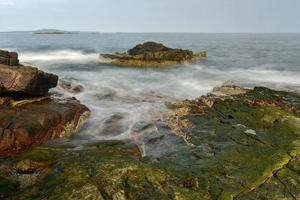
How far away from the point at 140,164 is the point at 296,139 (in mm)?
7043

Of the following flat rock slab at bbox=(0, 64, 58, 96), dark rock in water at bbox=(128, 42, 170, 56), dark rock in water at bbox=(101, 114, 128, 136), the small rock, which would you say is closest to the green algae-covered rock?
dark rock in water at bbox=(101, 114, 128, 136)

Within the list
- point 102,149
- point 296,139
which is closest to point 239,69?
point 296,139

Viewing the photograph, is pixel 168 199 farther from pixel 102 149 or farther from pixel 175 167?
pixel 102 149

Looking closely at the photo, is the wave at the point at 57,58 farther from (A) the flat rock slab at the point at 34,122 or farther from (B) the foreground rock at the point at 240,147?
(B) the foreground rock at the point at 240,147

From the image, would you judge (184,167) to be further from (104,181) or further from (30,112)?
(30,112)

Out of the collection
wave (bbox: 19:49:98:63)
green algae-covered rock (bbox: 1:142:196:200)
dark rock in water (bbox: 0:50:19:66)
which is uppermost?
dark rock in water (bbox: 0:50:19:66)

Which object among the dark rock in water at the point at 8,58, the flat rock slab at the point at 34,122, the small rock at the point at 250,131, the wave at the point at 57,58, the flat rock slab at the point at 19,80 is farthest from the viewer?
the wave at the point at 57,58

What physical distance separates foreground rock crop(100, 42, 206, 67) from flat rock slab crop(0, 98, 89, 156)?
3331 centimetres

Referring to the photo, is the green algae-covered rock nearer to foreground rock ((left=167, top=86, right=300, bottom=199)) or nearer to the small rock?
foreground rock ((left=167, top=86, right=300, bottom=199))

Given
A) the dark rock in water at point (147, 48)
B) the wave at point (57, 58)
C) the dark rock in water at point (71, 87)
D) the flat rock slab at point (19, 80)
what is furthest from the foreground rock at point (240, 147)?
the wave at point (57, 58)

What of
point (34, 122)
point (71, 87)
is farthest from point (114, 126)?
point (71, 87)

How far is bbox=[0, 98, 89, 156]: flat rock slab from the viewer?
15055 millimetres

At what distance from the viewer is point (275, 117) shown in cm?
1770

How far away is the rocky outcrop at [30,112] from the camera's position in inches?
597
